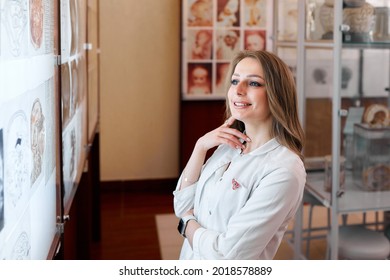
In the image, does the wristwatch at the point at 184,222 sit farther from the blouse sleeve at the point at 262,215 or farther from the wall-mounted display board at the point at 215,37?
the wall-mounted display board at the point at 215,37

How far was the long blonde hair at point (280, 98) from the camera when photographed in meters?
1.07

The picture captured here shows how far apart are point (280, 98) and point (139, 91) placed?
3.06m

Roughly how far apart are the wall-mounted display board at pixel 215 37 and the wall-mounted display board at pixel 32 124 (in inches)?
95.9

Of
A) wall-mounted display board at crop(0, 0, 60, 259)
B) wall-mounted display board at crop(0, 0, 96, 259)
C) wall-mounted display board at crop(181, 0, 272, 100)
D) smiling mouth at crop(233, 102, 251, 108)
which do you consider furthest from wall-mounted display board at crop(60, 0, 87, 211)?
wall-mounted display board at crop(181, 0, 272, 100)

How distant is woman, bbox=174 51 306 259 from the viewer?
1048 mm

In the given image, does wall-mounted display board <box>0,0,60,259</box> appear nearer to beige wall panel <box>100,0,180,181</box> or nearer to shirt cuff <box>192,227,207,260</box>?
shirt cuff <box>192,227,207,260</box>

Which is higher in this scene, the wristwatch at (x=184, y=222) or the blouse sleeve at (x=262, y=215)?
the blouse sleeve at (x=262, y=215)

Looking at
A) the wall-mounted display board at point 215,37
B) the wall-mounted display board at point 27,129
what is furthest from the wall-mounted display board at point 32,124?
the wall-mounted display board at point 215,37

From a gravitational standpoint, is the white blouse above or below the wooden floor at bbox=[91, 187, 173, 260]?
above

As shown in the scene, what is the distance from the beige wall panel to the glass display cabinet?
1.61 meters

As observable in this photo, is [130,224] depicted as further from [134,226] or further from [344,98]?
[344,98]

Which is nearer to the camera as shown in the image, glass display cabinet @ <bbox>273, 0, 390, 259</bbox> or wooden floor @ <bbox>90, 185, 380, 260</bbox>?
glass display cabinet @ <bbox>273, 0, 390, 259</bbox>

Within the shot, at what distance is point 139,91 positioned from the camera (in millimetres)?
4070
